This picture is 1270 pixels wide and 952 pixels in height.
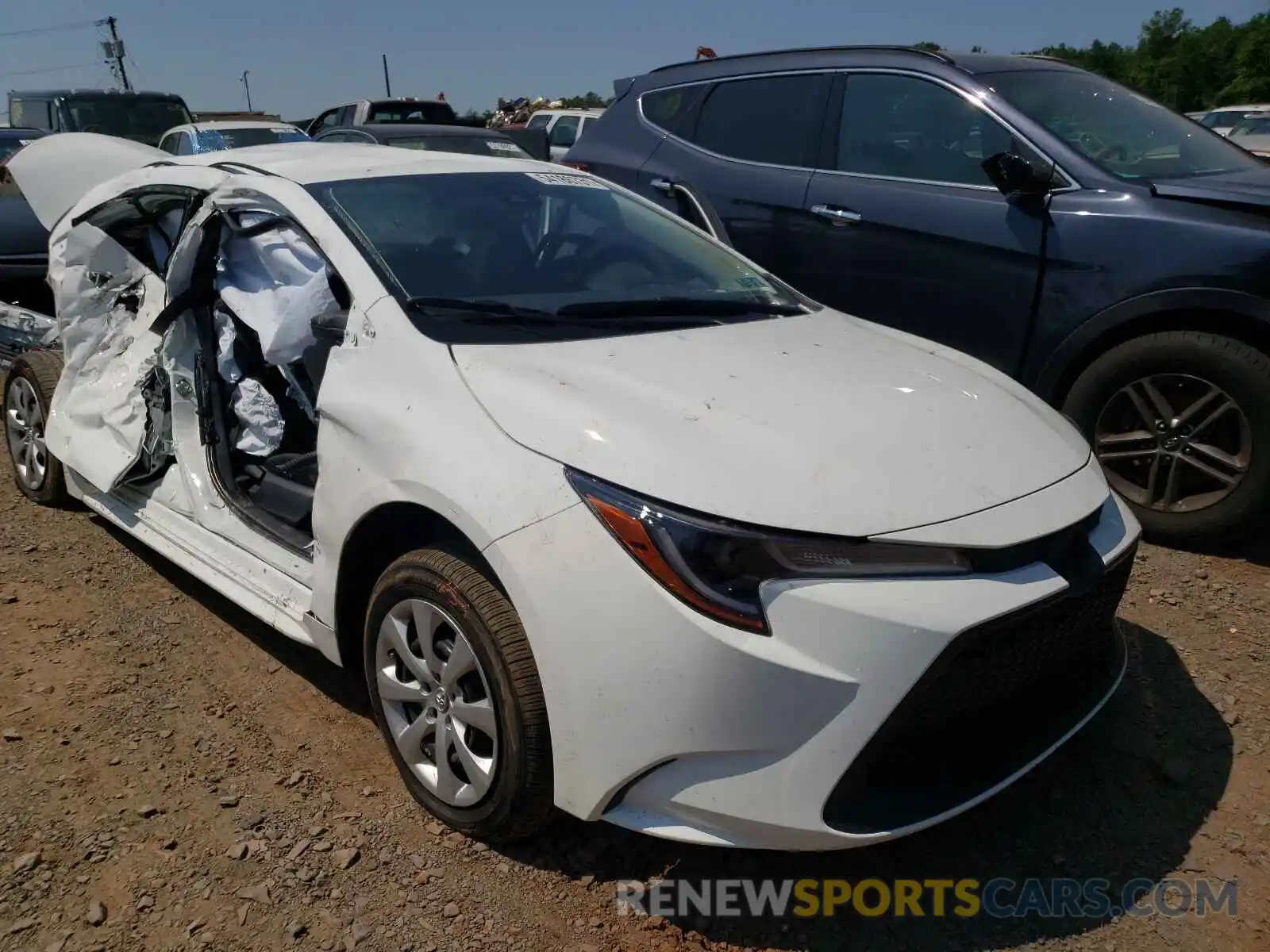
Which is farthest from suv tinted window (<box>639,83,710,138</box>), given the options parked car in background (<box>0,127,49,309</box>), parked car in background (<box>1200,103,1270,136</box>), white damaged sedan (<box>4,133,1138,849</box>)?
parked car in background (<box>1200,103,1270,136</box>)

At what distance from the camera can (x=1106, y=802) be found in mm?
2613

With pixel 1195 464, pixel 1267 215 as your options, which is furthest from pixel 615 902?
pixel 1267 215

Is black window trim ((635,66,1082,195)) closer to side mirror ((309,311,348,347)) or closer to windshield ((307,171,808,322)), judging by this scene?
windshield ((307,171,808,322))

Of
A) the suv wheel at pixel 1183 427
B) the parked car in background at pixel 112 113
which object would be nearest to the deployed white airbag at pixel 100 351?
the suv wheel at pixel 1183 427

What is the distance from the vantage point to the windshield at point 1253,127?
1353 centimetres

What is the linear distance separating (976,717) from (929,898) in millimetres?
488

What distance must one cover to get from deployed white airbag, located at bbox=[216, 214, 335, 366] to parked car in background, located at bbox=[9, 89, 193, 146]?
12872 mm

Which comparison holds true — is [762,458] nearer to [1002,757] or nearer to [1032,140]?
[1002,757]

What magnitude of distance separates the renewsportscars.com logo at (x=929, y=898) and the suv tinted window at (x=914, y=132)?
2.99 metres

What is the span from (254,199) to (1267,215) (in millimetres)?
3546

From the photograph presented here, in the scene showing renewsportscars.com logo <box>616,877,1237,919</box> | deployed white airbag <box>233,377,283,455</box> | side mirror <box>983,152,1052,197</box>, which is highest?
side mirror <box>983,152,1052,197</box>

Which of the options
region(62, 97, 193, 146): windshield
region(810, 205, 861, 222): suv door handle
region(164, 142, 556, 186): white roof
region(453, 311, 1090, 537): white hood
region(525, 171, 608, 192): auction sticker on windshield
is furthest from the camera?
region(62, 97, 193, 146): windshield

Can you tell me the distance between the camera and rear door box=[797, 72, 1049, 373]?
4.21 metres

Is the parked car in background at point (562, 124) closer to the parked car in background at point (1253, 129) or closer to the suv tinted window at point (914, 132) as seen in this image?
the parked car in background at point (1253, 129)
